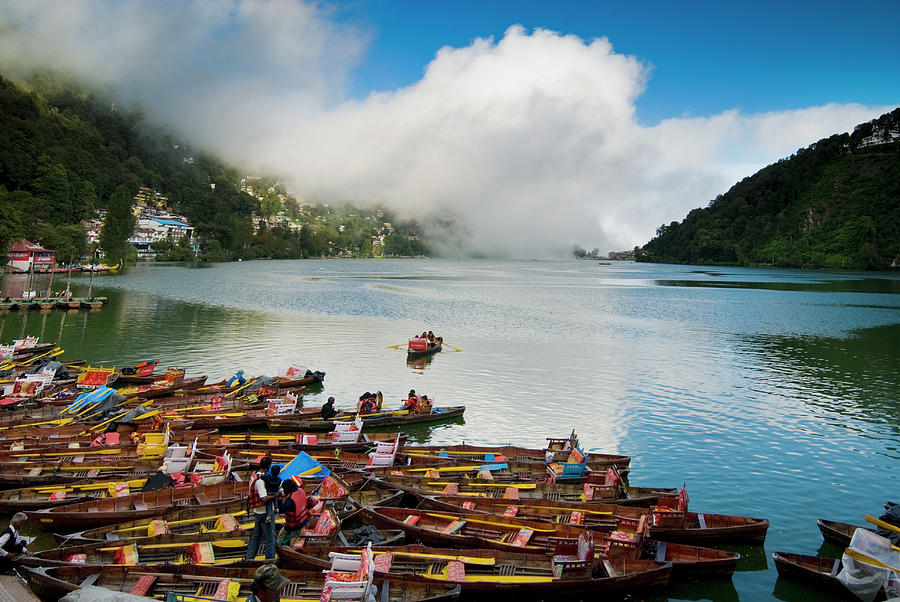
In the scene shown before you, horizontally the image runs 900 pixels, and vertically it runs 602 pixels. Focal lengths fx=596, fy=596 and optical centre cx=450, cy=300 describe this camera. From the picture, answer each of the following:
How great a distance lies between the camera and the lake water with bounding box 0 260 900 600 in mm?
18438

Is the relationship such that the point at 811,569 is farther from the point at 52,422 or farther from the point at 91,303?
the point at 91,303

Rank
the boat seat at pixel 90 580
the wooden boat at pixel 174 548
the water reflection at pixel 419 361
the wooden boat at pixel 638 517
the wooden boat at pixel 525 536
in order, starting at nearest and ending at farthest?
the boat seat at pixel 90 580 → the wooden boat at pixel 174 548 → the wooden boat at pixel 525 536 → the wooden boat at pixel 638 517 → the water reflection at pixel 419 361

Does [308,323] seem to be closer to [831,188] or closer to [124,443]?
[124,443]

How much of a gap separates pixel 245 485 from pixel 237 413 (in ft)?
26.6

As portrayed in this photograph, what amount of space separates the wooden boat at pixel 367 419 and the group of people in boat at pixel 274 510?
30.5ft

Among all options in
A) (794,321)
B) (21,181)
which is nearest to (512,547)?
(794,321)

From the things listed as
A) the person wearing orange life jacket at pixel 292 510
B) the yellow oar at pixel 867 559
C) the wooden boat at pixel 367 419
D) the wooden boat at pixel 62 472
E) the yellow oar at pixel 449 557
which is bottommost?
the wooden boat at pixel 367 419

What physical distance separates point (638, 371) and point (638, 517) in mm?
22522

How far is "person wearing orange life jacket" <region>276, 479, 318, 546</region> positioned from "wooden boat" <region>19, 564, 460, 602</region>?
1218mm

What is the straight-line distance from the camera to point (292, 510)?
11.4m

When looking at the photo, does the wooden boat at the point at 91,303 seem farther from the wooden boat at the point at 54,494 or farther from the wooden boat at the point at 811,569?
the wooden boat at the point at 811,569

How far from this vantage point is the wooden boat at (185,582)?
988 centimetres

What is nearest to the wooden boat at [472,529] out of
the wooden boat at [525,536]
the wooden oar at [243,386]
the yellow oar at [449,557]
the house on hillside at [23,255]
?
the wooden boat at [525,536]

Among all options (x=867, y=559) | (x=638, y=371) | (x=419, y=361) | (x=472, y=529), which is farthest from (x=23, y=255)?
(x=867, y=559)
